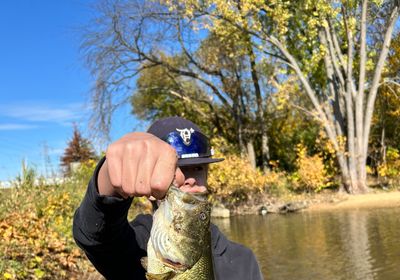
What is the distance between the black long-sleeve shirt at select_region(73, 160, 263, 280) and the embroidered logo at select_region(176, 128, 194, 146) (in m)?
0.51

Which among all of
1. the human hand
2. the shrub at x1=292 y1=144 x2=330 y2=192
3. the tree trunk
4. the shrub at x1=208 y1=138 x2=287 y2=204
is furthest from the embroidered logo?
the tree trunk

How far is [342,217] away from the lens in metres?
15.4

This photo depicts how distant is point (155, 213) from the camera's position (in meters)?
1.60

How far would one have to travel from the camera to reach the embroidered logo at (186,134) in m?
2.56

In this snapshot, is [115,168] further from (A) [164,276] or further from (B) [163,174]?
(A) [164,276]

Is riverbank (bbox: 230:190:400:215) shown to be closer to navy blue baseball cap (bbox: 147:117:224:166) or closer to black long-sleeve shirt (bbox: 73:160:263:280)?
black long-sleeve shirt (bbox: 73:160:263:280)

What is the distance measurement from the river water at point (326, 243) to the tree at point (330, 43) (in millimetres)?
5710

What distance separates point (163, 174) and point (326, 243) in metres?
10.5

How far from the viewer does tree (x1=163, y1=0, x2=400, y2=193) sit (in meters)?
20.8

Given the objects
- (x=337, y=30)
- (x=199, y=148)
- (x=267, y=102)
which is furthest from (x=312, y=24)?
(x=199, y=148)

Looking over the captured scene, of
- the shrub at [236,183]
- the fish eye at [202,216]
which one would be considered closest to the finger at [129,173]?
the fish eye at [202,216]

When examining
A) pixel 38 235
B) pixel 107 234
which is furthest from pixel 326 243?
pixel 107 234

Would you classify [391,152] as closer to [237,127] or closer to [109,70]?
[237,127]

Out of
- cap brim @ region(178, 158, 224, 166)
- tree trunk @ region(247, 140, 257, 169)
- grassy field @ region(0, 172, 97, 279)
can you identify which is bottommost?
grassy field @ region(0, 172, 97, 279)
